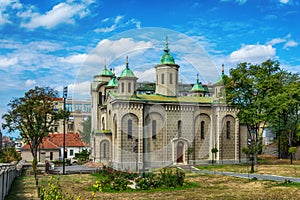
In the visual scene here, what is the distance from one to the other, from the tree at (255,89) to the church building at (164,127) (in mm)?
3650

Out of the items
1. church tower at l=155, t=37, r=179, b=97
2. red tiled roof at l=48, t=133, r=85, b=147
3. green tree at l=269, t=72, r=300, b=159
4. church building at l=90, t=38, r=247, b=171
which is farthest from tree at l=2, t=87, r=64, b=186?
green tree at l=269, t=72, r=300, b=159

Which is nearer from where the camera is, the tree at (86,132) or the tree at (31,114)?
the tree at (31,114)

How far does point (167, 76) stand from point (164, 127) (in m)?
7.04

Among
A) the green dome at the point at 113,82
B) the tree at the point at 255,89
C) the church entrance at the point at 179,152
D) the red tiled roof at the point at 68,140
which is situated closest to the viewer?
the tree at the point at 255,89

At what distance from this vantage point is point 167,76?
142 ft

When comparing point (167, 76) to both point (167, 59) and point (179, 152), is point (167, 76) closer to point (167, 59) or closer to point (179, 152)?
point (167, 59)

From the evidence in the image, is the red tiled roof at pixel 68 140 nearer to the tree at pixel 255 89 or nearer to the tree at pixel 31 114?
the tree at pixel 31 114

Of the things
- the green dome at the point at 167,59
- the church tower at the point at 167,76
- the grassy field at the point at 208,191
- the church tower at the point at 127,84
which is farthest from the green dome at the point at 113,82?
the grassy field at the point at 208,191

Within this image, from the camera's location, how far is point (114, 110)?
128 feet

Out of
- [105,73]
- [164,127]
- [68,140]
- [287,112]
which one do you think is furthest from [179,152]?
[68,140]

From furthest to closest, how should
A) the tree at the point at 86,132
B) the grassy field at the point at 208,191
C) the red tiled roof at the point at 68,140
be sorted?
the tree at the point at 86,132, the red tiled roof at the point at 68,140, the grassy field at the point at 208,191

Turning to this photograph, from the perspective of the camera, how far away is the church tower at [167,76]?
142ft

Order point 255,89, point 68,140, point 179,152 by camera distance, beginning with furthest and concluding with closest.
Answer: point 68,140 < point 179,152 < point 255,89

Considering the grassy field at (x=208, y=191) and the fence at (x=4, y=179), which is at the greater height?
the fence at (x=4, y=179)
